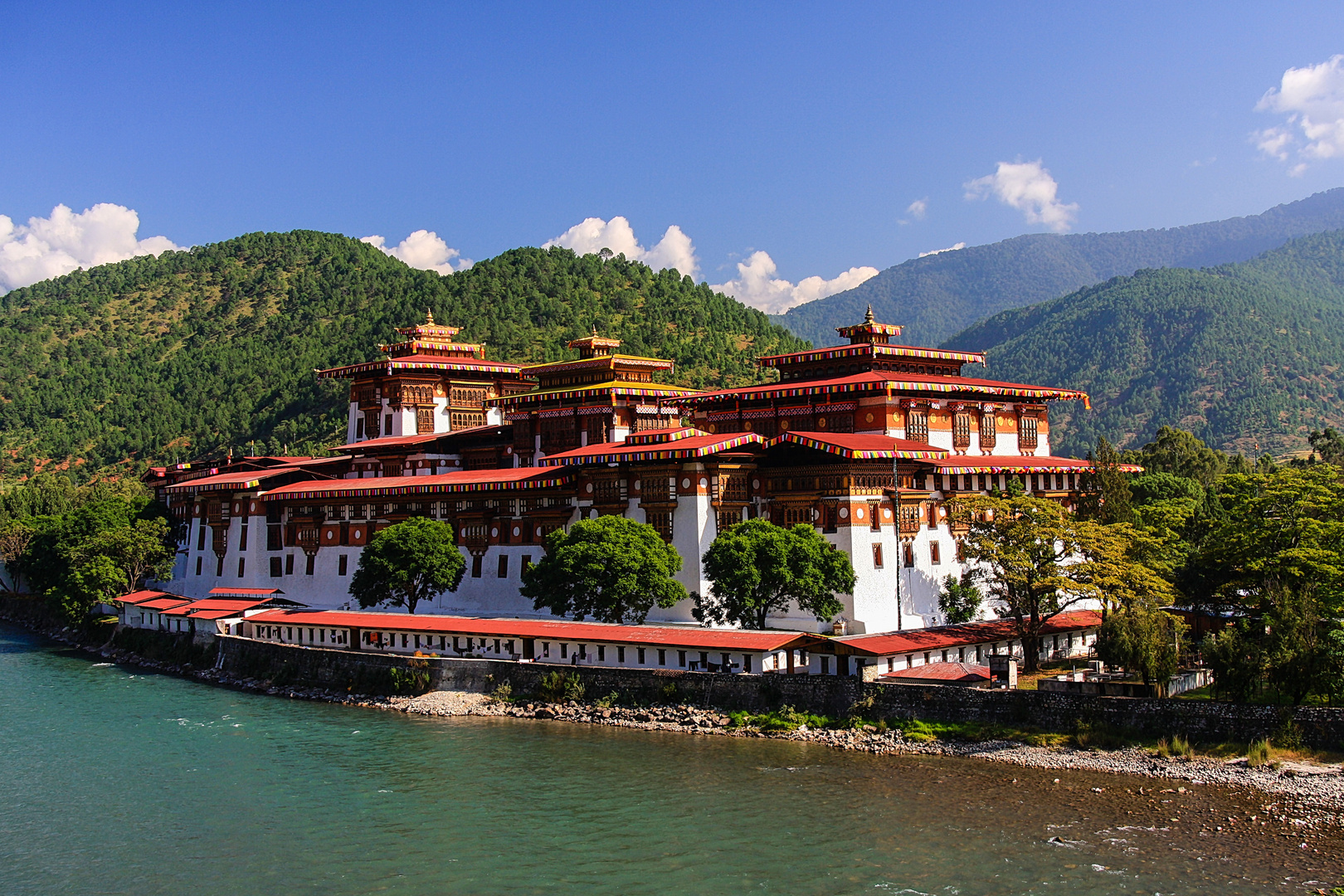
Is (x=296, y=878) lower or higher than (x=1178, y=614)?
lower

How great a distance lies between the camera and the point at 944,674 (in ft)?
143

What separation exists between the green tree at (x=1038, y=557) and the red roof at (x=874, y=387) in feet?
35.3

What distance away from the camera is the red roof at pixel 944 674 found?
43188mm

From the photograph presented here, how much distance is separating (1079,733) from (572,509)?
2852cm

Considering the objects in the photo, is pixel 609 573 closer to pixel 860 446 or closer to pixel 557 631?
pixel 557 631

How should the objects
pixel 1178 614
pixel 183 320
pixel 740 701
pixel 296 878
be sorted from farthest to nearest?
pixel 183 320, pixel 1178 614, pixel 740 701, pixel 296 878

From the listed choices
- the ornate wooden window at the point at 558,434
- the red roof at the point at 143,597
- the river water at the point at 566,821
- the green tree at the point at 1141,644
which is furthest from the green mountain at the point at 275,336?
the river water at the point at 566,821

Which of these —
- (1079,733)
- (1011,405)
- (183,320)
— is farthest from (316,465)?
(183,320)

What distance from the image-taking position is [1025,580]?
48.1 meters

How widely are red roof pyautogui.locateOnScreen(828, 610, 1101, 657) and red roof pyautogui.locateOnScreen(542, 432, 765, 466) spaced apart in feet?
32.3

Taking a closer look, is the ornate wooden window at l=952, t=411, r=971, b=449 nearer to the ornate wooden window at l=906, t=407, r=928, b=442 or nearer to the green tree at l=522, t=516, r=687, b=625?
the ornate wooden window at l=906, t=407, r=928, b=442

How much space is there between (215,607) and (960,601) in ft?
127

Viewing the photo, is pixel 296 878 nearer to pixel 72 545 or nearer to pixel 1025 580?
pixel 1025 580

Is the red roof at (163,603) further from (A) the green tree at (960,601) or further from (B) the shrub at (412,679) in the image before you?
(A) the green tree at (960,601)
